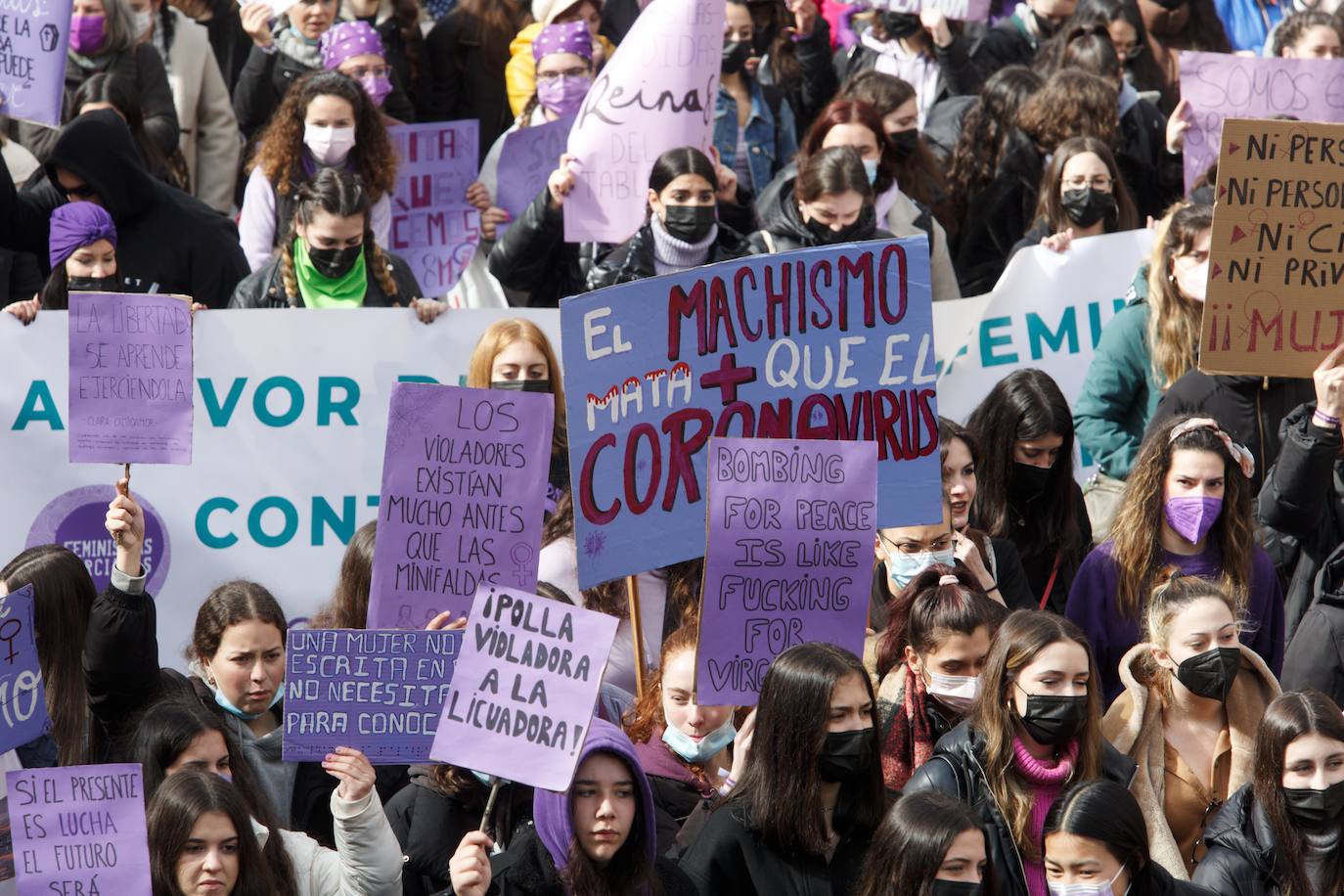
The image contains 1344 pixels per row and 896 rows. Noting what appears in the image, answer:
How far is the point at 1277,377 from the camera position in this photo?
27.9 feet

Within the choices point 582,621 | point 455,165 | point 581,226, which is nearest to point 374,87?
point 455,165

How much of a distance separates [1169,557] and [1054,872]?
189 centimetres

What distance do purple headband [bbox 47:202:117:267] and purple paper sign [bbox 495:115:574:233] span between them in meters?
2.16

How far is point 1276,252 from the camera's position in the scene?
780 centimetres

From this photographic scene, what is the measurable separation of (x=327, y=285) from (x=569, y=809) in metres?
3.64

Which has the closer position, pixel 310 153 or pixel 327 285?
pixel 327 285

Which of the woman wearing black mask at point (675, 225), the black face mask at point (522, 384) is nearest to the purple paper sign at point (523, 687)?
the black face mask at point (522, 384)

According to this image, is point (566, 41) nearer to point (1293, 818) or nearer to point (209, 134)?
point (209, 134)

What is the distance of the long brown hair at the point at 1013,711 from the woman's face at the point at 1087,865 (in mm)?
217

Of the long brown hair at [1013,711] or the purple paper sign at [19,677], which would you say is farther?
the long brown hair at [1013,711]

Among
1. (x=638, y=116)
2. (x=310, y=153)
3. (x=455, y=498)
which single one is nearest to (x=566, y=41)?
(x=638, y=116)

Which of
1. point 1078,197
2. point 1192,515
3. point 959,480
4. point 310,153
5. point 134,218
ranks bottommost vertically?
point 1192,515

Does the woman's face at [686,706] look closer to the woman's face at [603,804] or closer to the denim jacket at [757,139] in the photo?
the woman's face at [603,804]

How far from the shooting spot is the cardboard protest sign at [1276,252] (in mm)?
7727
